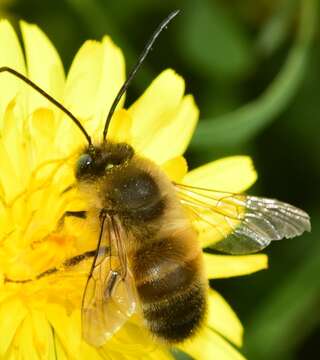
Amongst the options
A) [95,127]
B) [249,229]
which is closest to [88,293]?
[249,229]

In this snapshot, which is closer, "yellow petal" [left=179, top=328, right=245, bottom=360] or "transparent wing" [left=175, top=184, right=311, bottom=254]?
"transparent wing" [left=175, top=184, right=311, bottom=254]

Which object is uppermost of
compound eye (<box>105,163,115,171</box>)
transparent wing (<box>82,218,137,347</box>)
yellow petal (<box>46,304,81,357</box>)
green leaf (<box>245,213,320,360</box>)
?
compound eye (<box>105,163,115,171</box>)

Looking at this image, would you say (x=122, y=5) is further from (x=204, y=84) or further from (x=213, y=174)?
(x=213, y=174)

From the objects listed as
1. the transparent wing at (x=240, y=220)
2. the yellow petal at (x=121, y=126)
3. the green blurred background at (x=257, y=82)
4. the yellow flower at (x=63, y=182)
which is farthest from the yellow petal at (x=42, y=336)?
the green blurred background at (x=257, y=82)

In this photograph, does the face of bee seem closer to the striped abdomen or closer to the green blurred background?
the striped abdomen

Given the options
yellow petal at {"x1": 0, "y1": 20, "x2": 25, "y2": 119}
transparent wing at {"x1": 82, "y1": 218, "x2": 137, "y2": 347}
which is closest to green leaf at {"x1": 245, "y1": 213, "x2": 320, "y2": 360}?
yellow petal at {"x1": 0, "y1": 20, "x2": 25, "y2": 119}

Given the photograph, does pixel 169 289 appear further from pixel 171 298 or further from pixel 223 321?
pixel 223 321

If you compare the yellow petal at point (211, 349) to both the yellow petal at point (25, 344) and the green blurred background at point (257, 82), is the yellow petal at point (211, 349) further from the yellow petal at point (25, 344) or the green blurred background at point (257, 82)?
the green blurred background at point (257, 82)
